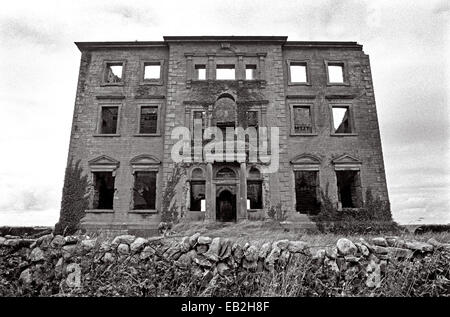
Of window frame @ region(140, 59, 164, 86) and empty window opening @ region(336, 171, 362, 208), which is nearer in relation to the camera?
empty window opening @ region(336, 171, 362, 208)

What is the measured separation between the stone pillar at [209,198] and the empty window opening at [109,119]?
7.67 meters

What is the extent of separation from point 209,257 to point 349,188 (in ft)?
55.9

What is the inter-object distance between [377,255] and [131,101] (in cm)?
1778

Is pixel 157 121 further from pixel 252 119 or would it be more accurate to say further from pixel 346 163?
pixel 346 163

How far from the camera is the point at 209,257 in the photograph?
Result: 503 centimetres

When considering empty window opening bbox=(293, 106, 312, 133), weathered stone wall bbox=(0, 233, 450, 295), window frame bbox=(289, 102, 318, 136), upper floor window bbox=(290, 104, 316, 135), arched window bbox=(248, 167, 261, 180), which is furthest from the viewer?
empty window opening bbox=(293, 106, 312, 133)

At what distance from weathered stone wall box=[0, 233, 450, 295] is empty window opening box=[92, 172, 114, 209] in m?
13.6

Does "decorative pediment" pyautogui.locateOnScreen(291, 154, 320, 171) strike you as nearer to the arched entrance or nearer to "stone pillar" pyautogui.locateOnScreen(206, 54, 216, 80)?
the arched entrance

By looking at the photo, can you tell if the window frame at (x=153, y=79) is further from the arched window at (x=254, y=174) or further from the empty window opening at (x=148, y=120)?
the arched window at (x=254, y=174)

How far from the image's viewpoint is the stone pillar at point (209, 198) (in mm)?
17078

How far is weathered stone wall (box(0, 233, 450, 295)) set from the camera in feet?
16.3

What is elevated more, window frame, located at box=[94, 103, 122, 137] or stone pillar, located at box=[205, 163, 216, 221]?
window frame, located at box=[94, 103, 122, 137]

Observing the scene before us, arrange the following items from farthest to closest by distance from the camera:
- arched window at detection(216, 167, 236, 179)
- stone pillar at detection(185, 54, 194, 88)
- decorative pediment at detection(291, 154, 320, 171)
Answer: stone pillar at detection(185, 54, 194, 88)
decorative pediment at detection(291, 154, 320, 171)
arched window at detection(216, 167, 236, 179)

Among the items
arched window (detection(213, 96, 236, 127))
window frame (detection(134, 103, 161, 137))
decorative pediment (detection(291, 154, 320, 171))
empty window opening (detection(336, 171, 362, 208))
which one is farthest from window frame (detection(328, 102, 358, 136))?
window frame (detection(134, 103, 161, 137))
